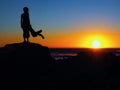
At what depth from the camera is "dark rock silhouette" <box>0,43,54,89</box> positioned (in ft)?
84.2

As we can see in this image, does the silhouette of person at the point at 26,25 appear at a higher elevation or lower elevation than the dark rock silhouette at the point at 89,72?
higher

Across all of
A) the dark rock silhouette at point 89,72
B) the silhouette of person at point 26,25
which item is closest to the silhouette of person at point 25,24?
the silhouette of person at point 26,25

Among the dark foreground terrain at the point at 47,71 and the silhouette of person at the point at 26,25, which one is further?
the silhouette of person at the point at 26,25

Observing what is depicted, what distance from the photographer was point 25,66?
26.6 meters

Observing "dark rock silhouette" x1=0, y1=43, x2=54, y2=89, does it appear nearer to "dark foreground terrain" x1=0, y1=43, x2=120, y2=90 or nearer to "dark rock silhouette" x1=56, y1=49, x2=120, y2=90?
"dark foreground terrain" x1=0, y1=43, x2=120, y2=90

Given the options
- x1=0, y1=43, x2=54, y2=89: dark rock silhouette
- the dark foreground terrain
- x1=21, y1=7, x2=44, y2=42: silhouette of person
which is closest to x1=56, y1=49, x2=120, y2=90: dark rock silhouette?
the dark foreground terrain

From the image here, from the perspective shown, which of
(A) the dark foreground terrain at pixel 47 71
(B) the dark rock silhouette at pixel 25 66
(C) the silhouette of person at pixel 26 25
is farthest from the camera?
(C) the silhouette of person at pixel 26 25

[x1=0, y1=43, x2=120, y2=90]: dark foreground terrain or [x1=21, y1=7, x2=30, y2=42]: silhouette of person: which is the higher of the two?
[x1=21, y1=7, x2=30, y2=42]: silhouette of person

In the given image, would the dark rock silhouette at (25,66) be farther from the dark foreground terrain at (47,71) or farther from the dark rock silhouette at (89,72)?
the dark rock silhouette at (89,72)

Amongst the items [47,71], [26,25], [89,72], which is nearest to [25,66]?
[47,71]

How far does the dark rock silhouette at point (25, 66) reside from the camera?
25.7 meters

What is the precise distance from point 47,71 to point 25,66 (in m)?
1.98

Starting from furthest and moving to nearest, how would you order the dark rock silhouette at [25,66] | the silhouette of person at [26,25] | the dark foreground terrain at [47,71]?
1. the silhouette of person at [26,25]
2. the dark rock silhouette at [25,66]
3. the dark foreground terrain at [47,71]

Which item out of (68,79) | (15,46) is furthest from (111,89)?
(15,46)
